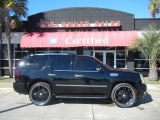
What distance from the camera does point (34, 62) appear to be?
12.2 m

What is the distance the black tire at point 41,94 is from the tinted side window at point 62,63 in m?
0.75

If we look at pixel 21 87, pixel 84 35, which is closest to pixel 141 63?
pixel 84 35

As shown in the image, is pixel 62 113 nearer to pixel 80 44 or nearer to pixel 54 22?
pixel 80 44

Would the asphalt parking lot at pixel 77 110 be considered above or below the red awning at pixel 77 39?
below

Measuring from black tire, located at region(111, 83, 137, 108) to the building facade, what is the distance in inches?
504

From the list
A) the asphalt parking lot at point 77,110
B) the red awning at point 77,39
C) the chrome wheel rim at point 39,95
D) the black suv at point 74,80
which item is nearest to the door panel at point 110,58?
the red awning at point 77,39

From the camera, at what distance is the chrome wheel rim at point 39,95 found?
1195 centimetres

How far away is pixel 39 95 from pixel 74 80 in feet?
4.73

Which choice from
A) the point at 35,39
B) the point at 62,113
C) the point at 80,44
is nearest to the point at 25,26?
the point at 35,39

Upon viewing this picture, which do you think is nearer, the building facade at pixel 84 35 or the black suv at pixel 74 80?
the black suv at pixel 74 80

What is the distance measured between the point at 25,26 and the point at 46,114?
18098mm

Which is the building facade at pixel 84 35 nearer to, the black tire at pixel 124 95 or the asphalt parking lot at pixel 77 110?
the asphalt parking lot at pixel 77 110

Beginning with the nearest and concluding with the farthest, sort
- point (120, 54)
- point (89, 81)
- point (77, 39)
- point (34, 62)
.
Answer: point (89, 81)
point (34, 62)
point (77, 39)
point (120, 54)

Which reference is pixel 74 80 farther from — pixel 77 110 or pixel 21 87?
pixel 21 87
